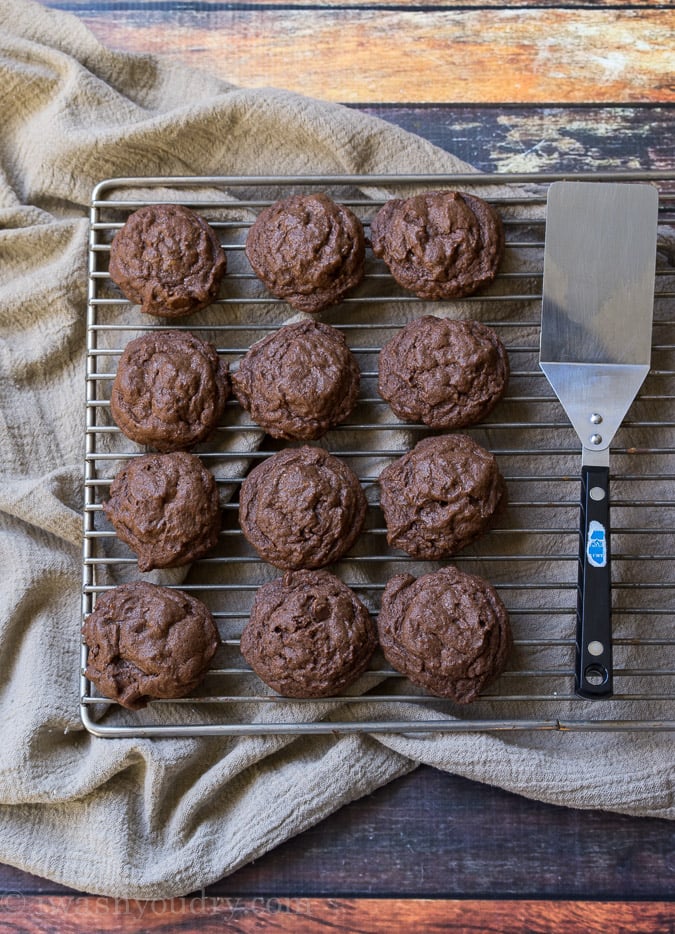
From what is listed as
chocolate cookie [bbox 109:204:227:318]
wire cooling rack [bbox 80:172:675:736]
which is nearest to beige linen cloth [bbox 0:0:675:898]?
wire cooling rack [bbox 80:172:675:736]

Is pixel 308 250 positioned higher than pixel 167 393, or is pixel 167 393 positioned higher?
pixel 308 250

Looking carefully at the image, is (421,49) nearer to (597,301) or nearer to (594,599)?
(597,301)

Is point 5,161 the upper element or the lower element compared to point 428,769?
Result: upper

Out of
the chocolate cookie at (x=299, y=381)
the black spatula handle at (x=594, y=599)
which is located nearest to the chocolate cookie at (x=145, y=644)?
the chocolate cookie at (x=299, y=381)

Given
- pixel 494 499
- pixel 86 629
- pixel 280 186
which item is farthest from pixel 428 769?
pixel 280 186

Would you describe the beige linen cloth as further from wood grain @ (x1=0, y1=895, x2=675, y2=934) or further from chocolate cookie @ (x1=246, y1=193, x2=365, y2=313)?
chocolate cookie @ (x1=246, y1=193, x2=365, y2=313)

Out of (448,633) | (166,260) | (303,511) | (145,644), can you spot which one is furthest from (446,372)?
(145,644)

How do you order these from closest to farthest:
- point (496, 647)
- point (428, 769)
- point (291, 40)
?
point (496, 647) → point (428, 769) → point (291, 40)

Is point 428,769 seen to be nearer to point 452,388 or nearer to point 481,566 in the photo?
point 481,566
